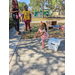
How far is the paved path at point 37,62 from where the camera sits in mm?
2469

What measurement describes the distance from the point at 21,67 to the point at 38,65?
1.98 feet

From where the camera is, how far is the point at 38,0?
17719 millimetres

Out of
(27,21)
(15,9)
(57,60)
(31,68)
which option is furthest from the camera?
(27,21)

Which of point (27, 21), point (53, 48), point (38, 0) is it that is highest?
point (38, 0)

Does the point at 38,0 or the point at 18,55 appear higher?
the point at 38,0

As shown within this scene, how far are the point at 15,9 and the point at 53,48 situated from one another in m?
3.75

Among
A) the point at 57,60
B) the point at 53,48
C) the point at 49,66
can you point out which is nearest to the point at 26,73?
the point at 49,66

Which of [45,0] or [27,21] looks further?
[45,0]

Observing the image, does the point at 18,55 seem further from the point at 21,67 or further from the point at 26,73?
the point at 26,73

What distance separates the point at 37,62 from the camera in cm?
290

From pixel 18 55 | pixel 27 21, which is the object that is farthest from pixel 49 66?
pixel 27 21

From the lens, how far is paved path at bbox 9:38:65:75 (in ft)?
8.10

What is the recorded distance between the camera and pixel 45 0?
Result: 59.4 feet

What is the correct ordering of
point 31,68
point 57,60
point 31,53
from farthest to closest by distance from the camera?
point 31,53 < point 57,60 < point 31,68
